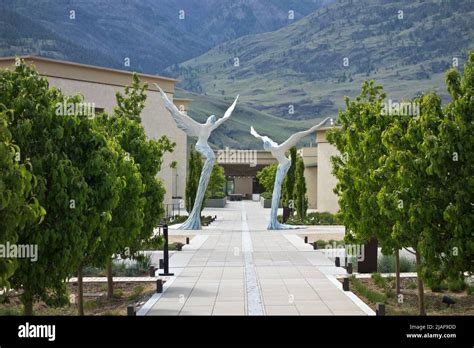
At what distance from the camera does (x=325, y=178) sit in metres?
51.2

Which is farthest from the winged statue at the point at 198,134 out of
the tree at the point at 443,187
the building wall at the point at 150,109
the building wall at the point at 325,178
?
the tree at the point at 443,187

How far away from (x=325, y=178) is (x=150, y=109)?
14089 mm

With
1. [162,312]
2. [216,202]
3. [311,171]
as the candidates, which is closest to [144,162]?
[162,312]

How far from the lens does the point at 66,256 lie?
963 centimetres

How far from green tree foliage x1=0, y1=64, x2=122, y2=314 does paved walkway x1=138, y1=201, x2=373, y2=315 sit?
341 centimetres

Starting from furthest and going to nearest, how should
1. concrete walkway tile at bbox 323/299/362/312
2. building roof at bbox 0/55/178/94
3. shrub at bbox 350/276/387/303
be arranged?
building roof at bbox 0/55/178/94 → shrub at bbox 350/276/387/303 → concrete walkway tile at bbox 323/299/362/312

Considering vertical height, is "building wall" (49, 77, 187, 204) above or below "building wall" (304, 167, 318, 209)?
above

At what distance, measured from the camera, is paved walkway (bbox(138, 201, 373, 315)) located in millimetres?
13508

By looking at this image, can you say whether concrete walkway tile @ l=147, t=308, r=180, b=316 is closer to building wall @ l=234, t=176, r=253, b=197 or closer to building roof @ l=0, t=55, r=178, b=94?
building roof @ l=0, t=55, r=178, b=94

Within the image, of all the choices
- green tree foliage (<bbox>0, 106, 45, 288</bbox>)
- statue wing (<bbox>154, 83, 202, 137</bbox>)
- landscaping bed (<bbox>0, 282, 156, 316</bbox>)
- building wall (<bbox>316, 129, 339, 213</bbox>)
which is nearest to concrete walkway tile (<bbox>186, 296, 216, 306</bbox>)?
landscaping bed (<bbox>0, 282, 156, 316</bbox>)

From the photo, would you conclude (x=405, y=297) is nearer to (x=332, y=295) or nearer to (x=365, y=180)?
(x=332, y=295)
